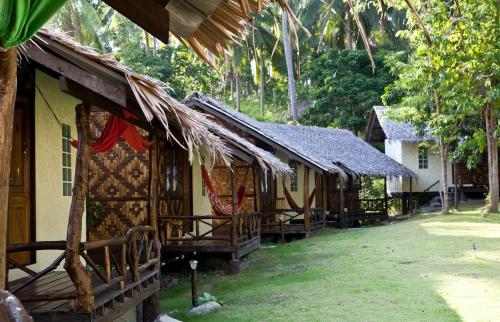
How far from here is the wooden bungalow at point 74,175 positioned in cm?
493

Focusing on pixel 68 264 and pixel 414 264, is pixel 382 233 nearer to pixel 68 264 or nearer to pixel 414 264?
pixel 414 264

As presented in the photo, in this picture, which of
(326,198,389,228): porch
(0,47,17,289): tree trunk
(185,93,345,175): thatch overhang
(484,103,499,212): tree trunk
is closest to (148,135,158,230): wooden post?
(0,47,17,289): tree trunk

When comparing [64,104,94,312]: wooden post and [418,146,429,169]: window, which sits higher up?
[418,146,429,169]: window

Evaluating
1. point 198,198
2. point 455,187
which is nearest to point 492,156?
point 455,187

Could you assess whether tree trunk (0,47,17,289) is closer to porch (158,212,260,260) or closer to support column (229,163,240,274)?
porch (158,212,260,260)

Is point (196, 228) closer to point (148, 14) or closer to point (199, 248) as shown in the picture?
point (199, 248)

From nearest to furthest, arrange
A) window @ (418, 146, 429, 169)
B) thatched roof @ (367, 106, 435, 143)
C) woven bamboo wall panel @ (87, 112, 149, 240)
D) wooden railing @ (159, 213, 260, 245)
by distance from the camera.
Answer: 1. wooden railing @ (159, 213, 260, 245)
2. woven bamboo wall panel @ (87, 112, 149, 240)
3. thatched roof @ (367, 106, 435, 143)
4. window @ (418, 146, 429, 169)

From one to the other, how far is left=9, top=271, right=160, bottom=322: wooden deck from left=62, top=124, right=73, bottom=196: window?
128cm

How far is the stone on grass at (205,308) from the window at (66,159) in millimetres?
2354

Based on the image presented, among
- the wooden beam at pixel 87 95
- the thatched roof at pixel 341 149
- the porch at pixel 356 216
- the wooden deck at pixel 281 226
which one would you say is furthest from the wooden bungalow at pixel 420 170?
the wooden beam at pixel 87 95

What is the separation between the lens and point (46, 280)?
21.5 ft

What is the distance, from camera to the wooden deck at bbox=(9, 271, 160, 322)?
486 centimetres

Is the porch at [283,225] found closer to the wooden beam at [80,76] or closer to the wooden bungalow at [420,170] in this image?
the wooden bungalow at [420,170]

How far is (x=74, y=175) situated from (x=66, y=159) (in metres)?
1.94
